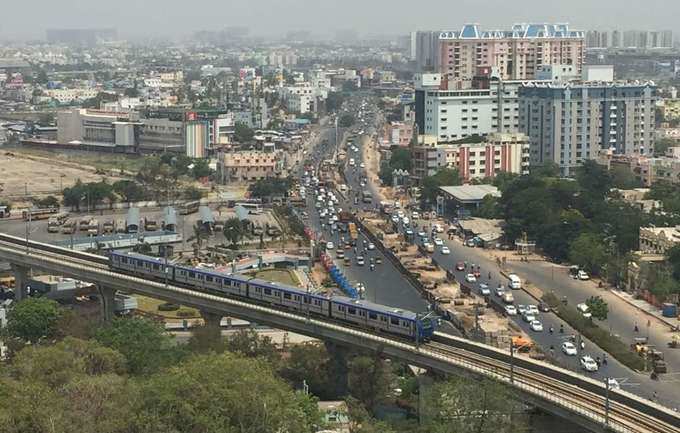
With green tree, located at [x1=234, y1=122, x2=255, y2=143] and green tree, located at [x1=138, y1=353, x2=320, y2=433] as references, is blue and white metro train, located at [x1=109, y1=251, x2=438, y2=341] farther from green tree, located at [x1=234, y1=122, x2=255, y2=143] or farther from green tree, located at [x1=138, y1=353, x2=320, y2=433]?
green tree, located at [x1=234, y1=122, x2=255, y2=143]

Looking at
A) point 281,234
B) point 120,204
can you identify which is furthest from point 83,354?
point 120,204

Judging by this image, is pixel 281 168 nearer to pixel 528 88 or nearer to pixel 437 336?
pixel 528 88

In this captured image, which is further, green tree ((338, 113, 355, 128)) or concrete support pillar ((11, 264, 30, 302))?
green tree ((338, 113, 355, 128))

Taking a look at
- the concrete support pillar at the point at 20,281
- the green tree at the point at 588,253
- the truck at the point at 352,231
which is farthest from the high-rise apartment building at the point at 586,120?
the concrete support pillar at the point at 20,281

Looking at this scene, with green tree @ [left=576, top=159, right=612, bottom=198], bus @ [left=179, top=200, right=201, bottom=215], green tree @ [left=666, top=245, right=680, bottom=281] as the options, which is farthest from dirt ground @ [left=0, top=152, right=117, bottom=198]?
green tree @ [left=666, top=245, right=680, bottom=281]

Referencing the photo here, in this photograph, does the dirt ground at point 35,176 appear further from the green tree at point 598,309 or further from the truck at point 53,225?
the green tree at point 598,309
